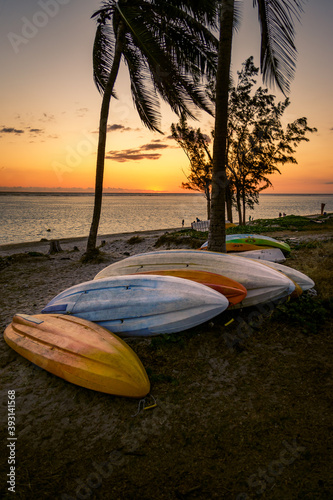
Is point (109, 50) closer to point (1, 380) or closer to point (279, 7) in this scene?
point (279, 7)

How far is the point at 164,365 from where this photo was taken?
3348 mm

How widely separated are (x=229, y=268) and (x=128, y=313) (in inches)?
71.0

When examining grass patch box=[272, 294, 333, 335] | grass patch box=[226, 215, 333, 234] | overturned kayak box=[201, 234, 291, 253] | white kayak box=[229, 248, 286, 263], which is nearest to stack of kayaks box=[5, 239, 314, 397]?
grass patch box=[272, 294, 333, 335]

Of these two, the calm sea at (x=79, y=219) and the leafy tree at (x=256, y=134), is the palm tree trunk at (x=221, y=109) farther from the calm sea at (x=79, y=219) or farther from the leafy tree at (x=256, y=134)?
the calm sea at (x=79, y=219)

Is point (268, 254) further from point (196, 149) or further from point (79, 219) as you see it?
point (79, 219)

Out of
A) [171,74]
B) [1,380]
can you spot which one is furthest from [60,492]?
[171,74]

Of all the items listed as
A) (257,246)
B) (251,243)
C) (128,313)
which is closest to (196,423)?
(128,313)

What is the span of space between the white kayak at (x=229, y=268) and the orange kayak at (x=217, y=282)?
5.5 inches

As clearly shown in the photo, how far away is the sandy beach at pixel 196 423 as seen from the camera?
2006 mm

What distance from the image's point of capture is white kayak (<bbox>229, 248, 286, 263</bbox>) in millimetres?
6724

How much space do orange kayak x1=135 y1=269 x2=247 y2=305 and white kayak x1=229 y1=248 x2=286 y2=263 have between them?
2687 mm

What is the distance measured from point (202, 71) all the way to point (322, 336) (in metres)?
6.97

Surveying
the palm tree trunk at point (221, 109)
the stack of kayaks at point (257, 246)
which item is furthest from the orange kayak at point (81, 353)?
the stack of kayaks at point (257, 246)

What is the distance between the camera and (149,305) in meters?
3.79
